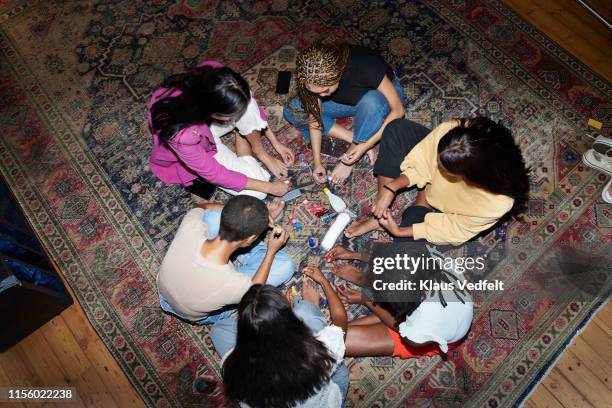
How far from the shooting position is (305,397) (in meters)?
1.74

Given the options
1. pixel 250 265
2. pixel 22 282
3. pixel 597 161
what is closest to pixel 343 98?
pixel 250 265

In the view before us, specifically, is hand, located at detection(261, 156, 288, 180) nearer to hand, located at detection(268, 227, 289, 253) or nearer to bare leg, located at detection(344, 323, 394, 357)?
hand, located at detection(268, 227, 289, 253)

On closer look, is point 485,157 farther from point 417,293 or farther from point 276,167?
point 276,167

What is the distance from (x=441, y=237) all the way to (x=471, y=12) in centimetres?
190

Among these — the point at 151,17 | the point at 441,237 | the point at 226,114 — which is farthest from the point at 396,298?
the point at 151,17

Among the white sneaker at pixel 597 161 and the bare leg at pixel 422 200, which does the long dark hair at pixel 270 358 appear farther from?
the white sneaker at pixel 597 161

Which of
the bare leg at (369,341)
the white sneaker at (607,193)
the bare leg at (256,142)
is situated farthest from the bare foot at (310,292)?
the white sneaker at (607,193)

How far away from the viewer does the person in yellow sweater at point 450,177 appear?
1850mm

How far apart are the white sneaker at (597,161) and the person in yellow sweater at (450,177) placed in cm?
58

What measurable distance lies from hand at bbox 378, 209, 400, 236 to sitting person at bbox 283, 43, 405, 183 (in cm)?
44

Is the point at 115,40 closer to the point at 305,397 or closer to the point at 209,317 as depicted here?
the point at 209,317

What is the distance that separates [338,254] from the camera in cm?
261

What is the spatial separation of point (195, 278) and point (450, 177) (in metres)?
1.34

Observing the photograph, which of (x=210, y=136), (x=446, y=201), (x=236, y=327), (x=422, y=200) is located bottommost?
(x=236, y=327)
